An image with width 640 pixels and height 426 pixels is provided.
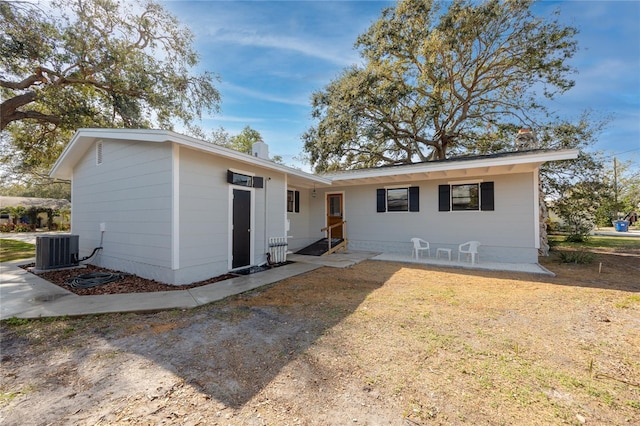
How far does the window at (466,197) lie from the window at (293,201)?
5089mm

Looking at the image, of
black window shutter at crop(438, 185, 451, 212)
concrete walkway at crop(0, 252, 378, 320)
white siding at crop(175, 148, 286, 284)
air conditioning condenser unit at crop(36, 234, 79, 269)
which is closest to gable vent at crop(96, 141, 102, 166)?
air conditioning condenser unit at crop(36, 234, 79, 269)

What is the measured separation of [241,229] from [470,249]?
6450mm

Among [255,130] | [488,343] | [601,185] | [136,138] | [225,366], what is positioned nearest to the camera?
[225,366]

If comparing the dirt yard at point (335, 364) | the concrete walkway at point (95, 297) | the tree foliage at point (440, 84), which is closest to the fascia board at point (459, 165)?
the concrete walkway at point (95, 297)

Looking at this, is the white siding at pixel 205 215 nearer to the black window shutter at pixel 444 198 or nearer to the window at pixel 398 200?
the window at pixel 398 200

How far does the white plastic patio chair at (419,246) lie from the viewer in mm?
8400

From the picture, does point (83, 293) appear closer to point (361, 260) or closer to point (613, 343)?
point (361, 260)

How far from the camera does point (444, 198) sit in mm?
8711

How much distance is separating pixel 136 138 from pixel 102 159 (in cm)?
260

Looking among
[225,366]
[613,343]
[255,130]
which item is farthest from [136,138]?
[255,130]

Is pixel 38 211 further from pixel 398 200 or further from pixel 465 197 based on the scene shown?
pixel 465 197

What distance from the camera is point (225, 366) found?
2.45 m

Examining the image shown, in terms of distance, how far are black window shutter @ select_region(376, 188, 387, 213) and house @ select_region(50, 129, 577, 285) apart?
37 mm

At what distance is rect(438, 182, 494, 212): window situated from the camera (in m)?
8.12
